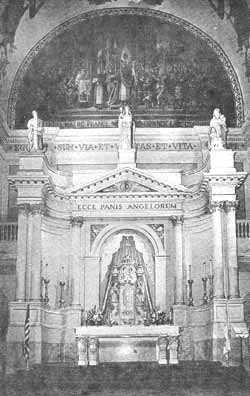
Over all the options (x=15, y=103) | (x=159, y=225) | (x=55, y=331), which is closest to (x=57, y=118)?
(x=15, y=103)

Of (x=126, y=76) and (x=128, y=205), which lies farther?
(x=126, y=76)

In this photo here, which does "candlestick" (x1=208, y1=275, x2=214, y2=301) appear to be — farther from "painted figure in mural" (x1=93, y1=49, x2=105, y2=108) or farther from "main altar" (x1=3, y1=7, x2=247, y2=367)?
"painted figure in mural" (x1=93, y1=49, x2=105, y2=108)

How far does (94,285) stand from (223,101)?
30.1ft

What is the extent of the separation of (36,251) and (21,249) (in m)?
0.52

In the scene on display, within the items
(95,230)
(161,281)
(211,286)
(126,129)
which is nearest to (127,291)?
(161,281)

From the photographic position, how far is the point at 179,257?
2564 centimetres

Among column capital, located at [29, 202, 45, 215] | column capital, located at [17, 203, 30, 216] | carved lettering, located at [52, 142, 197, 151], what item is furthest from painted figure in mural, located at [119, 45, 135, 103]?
column capital, located at [17, 203, 30, 216]

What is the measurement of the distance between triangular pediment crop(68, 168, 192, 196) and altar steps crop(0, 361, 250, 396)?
699 centimetres

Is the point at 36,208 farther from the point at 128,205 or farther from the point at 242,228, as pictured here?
the point at 242,228

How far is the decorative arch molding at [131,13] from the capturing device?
28.7 m

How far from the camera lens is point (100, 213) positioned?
25859mm

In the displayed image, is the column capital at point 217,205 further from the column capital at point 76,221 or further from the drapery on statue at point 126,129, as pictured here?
the column capital at point 76,221

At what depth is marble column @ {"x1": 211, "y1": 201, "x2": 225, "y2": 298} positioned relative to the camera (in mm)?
24000

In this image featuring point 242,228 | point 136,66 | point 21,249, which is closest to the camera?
point 21,249
